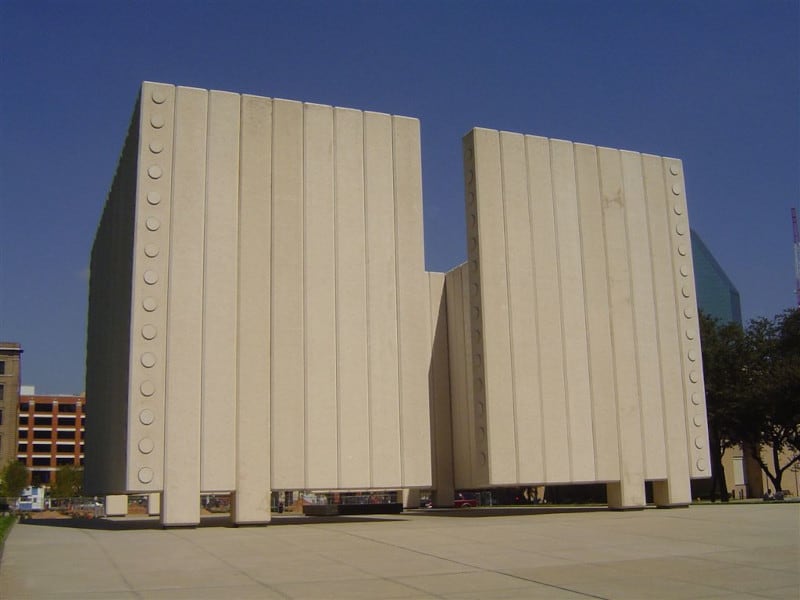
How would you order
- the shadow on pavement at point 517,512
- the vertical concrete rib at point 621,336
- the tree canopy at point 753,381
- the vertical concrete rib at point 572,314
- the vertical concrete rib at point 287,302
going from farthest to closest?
the tree canopy at point 753,381, the shadow on pavement at point 517,512, the vertical concrete rib at point 621,336, the vertical concrete rib at point 572,314, the vertical concrete rib at point 287,302

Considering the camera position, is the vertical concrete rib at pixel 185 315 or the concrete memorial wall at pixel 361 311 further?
the concrete memorial wall at pixel 361 311

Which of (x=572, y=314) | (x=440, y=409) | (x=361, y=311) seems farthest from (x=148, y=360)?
(x=440, y=409)

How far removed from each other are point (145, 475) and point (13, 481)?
7172 centimetres

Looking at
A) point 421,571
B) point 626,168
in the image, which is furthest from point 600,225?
point 421,571

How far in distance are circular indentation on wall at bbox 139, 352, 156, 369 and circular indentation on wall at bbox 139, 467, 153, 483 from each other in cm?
268

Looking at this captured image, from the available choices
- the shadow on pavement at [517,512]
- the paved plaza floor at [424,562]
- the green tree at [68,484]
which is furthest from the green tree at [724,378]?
the green tree at [68,484]

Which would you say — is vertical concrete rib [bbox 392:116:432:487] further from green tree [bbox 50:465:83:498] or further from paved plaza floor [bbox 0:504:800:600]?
green tree [bbox 50:465:83:498]

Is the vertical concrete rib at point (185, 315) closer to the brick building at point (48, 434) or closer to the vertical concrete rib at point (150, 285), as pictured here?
the vertical concrete rib at point (150, 285)

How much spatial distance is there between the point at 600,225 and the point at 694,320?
16.5 feet

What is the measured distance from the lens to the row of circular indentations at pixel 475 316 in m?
27.2

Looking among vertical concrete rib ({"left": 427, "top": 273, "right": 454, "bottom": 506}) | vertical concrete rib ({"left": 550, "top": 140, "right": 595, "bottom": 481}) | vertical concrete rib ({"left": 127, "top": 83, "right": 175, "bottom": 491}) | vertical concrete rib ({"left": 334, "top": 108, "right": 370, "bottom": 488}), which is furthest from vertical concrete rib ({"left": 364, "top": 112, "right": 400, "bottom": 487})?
vertical concrete rib ({"left": 427, "top": 273, "right": 454, "bottom": 506})

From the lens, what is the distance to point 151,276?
23531 mm

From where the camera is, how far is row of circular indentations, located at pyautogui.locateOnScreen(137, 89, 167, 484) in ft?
74.4

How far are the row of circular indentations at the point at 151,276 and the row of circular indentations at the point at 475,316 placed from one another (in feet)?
32.5
